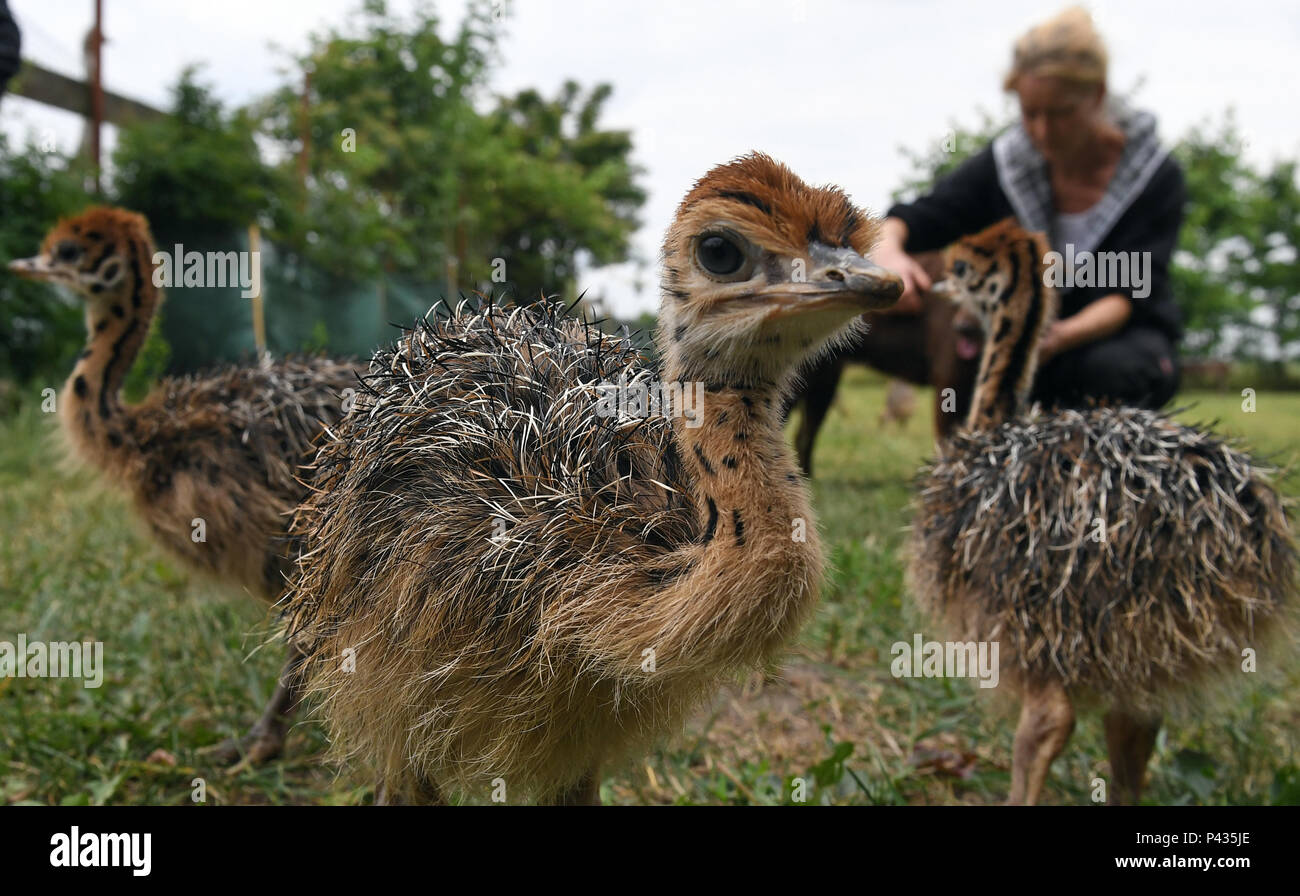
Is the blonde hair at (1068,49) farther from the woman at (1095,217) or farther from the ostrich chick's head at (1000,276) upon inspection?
the ostrich chick's head at (1000,276)

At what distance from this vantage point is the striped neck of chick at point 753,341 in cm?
188

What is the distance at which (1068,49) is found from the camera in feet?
14.0

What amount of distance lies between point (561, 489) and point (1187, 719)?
2.60 m

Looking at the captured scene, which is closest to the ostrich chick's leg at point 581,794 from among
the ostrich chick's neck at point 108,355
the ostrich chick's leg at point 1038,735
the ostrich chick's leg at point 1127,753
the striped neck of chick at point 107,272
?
the ostrich chick's leg at point 1038,735

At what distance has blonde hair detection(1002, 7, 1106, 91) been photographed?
14.0ft

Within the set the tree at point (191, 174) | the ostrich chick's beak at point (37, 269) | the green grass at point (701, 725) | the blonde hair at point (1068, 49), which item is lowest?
the green grass at point (701, 725)

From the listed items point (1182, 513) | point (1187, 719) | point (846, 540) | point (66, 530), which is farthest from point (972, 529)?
point (66, 530)

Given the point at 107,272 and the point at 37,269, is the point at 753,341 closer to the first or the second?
the point at 107,272

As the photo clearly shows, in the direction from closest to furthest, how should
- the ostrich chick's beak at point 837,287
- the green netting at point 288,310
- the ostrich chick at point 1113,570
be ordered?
the ostrich chick's beak at point 837,287, the ostrich chick at point 1113,570, the green netting at point 288,310

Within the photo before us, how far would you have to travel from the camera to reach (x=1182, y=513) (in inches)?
119

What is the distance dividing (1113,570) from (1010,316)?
1308 mm

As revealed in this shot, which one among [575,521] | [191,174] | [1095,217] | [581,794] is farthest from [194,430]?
[191,174]

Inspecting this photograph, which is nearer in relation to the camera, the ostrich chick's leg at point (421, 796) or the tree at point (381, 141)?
the ostrich chick's leg at point (421, 796)

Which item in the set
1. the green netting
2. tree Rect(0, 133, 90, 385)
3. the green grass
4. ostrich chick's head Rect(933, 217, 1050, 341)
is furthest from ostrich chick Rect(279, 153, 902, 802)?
tree Rect(0, 133, 90, 385)
